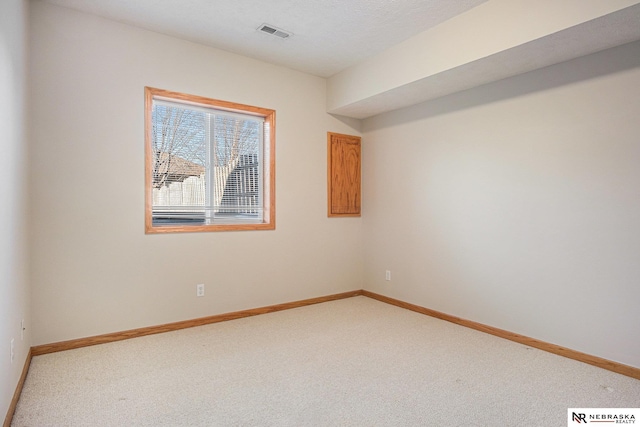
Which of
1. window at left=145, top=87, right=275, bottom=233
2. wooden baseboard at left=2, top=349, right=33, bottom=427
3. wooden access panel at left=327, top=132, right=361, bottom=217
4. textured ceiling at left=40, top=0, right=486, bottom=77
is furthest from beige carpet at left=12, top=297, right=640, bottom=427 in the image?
textured ceiling at left=40, top=0, right=486, bottom=77

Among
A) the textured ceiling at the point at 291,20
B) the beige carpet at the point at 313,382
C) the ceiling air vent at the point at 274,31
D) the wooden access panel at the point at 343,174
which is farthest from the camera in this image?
the wooden access panel at the point at 343,174

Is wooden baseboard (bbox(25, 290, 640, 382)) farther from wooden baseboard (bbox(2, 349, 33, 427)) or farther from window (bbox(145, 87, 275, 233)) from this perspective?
window (bbox(145, 87, 275, 233))

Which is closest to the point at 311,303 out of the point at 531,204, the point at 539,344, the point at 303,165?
the point at 303,165

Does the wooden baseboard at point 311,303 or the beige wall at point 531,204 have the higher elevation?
the beige wall at point 531,204

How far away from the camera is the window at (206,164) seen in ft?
11.3

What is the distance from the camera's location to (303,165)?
4332 millimetres

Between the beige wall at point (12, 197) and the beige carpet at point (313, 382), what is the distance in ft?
1.04

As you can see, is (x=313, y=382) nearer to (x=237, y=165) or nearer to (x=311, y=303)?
(x=311, y=303)

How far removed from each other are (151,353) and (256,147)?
2.29m

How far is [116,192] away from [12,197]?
1.03m

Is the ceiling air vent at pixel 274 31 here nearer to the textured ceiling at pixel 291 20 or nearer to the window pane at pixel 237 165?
the textured ceiling at pixel 291 20

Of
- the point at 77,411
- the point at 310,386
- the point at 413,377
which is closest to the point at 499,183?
the point at 413,377

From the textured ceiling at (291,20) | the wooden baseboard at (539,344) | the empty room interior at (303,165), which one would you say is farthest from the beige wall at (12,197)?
the wooden baseboard at (539,344)

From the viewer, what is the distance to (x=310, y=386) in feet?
7.68
